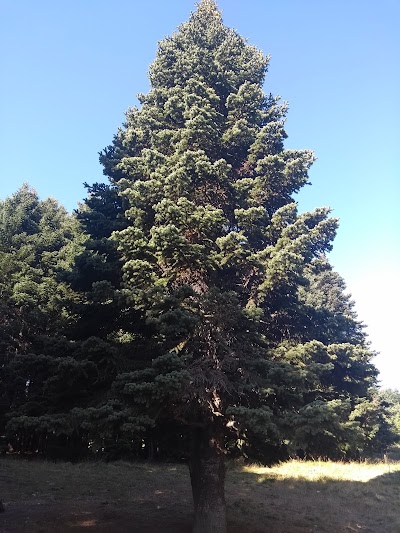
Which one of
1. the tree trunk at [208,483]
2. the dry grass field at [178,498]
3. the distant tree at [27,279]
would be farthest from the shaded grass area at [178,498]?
the distant tree at [27,279]

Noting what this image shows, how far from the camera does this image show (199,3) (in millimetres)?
14695

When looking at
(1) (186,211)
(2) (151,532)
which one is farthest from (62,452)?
(1) (186,211)

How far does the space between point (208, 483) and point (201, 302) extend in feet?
11.9

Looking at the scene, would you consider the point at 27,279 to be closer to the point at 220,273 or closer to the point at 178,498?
the point at 178,498

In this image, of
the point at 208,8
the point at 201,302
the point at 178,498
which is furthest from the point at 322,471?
the point at 208,8

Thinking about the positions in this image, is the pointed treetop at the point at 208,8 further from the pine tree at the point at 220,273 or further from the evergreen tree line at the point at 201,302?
the pine tree at the point at 220,273

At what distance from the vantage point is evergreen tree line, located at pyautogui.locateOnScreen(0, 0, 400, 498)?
771 cm

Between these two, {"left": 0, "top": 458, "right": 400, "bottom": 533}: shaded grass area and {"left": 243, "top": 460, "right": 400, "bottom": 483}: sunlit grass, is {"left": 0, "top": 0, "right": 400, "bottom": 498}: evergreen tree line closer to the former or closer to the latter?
{"left": 0, "top": 458, "right": 400, "bottom": 533}: shaded grass area

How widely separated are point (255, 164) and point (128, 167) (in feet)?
11.4

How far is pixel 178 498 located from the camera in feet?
43.0

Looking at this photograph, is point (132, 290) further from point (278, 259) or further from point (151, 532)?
point (151, 532)

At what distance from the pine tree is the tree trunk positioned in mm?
22

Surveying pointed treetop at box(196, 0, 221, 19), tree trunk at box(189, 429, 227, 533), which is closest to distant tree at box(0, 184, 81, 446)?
tree trunk at box(189, 429, 227, 533)

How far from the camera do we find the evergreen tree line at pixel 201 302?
7.71 metres
